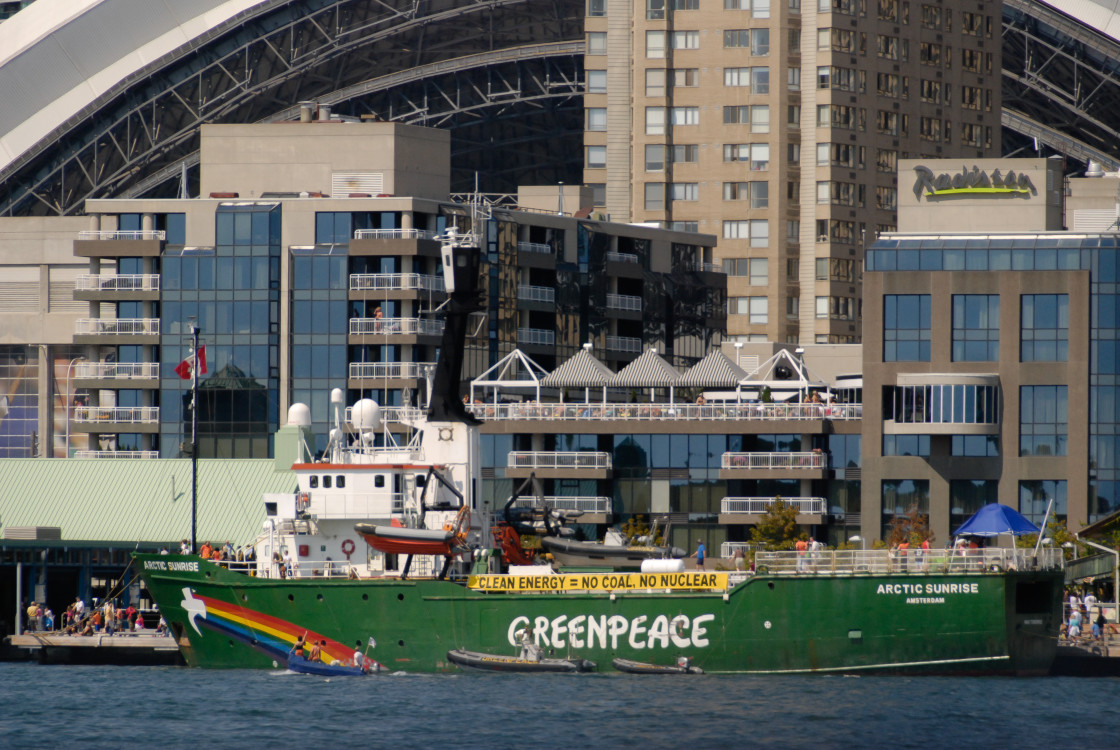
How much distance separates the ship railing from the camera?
398 ft

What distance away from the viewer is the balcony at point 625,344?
151625 mm

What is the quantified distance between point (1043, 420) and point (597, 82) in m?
71.0

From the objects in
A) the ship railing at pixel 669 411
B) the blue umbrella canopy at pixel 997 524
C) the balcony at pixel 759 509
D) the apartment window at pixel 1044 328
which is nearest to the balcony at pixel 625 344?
the ship railing at pixel 669 411

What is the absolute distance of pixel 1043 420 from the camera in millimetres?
118875

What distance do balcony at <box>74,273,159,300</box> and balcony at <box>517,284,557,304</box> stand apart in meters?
22.8

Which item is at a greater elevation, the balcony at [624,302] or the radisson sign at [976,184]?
the radisson sign at [976,184]

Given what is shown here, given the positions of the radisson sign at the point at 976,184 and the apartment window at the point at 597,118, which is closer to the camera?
the radisson sign at the point at 976,184

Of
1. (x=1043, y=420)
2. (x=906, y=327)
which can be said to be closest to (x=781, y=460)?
(x=906, y=327)

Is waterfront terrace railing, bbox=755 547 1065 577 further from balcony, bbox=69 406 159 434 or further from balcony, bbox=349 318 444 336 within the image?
balcony, bbox=69 406 159 434

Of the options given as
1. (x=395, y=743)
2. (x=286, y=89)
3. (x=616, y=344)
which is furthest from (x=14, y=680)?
(x=286, y=89)

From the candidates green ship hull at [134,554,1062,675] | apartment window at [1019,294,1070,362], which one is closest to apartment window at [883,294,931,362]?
apartment window at [1019,294,1070,362]

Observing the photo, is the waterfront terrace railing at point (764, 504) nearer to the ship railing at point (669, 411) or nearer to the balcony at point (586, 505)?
the ship railing at point (669, 411)

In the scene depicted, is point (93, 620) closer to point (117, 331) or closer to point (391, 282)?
point (391, 282)

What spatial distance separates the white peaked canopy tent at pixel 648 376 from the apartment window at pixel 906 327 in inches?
476
